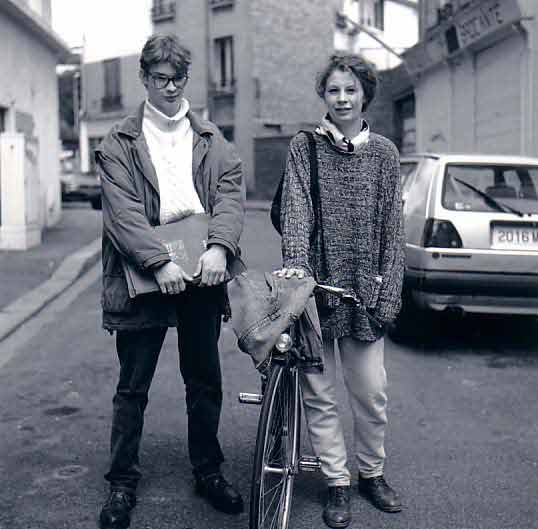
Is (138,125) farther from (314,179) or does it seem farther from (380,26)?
(380,26)

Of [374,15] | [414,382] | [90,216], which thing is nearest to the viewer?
[414,382]

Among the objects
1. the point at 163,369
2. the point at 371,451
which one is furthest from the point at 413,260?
the point at 371,451

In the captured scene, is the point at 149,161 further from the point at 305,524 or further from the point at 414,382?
the point at 414,382

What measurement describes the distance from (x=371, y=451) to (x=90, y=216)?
17.6m

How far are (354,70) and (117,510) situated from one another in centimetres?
205

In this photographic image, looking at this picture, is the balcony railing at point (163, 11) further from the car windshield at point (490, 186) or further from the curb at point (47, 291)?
the car windshield at point (490, 186)

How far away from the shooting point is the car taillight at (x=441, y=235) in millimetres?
6551

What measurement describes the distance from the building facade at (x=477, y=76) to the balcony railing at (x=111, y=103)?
17864 mm

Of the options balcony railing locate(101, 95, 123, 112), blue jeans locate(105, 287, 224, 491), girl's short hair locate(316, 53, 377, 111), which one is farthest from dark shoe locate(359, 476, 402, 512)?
balcony railing locate(101, 95, 123, 112)

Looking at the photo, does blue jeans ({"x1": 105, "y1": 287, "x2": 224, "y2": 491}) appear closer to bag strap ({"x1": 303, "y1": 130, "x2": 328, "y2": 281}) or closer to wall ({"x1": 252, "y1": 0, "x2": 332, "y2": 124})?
bag strap ({"x1": 303, "y1": 130, "x2": 328, "y2": 281})

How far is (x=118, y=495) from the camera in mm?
3588

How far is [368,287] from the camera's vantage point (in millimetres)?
3572

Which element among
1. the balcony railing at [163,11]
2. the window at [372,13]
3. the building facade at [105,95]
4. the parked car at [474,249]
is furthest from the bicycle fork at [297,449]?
the window at [372,13]

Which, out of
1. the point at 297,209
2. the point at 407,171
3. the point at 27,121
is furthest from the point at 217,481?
the point at 27,121
